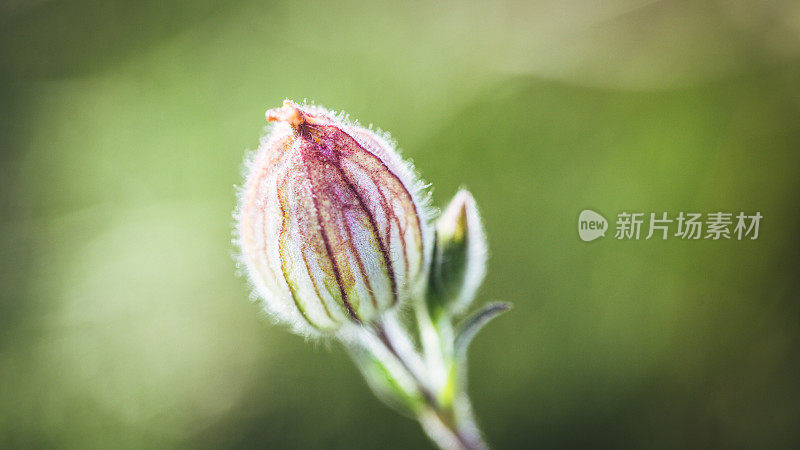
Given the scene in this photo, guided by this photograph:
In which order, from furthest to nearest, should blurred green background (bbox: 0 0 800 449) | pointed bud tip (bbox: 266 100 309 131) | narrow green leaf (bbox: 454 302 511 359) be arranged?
blurred green background (bbox: 0 0 800 449) → narrow green leaf (bbox: 454 302 511 359) → pointed bud tip (bbox: 266 100 309 131)

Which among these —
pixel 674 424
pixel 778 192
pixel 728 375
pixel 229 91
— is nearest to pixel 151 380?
pixel 229 91

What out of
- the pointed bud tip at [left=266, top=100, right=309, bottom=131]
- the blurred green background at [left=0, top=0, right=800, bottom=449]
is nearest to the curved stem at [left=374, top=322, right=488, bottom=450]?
the pointed bud tip at [left=266, top=100, right=309, bottom=131]

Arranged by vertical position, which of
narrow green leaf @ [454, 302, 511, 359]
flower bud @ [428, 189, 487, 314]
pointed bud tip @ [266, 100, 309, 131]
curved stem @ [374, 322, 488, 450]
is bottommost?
curved stem @ [374, 322, 488, 450]

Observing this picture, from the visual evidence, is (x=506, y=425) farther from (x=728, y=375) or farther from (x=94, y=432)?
(x=94, y=432)

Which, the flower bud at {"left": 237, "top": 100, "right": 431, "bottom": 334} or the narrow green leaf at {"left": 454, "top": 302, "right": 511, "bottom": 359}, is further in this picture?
the narrow green leaf at {"left": 454, "top": 302, "right": 511, "bottom": 359}

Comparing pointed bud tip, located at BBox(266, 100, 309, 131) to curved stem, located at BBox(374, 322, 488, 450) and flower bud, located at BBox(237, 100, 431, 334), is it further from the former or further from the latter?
curved stem, located at BBox(374, 322, 488, 450)

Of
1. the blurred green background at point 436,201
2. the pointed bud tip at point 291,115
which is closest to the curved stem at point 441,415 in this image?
the pointed bud tip at point 291,115

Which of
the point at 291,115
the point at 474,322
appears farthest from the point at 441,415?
the point at 291,115
